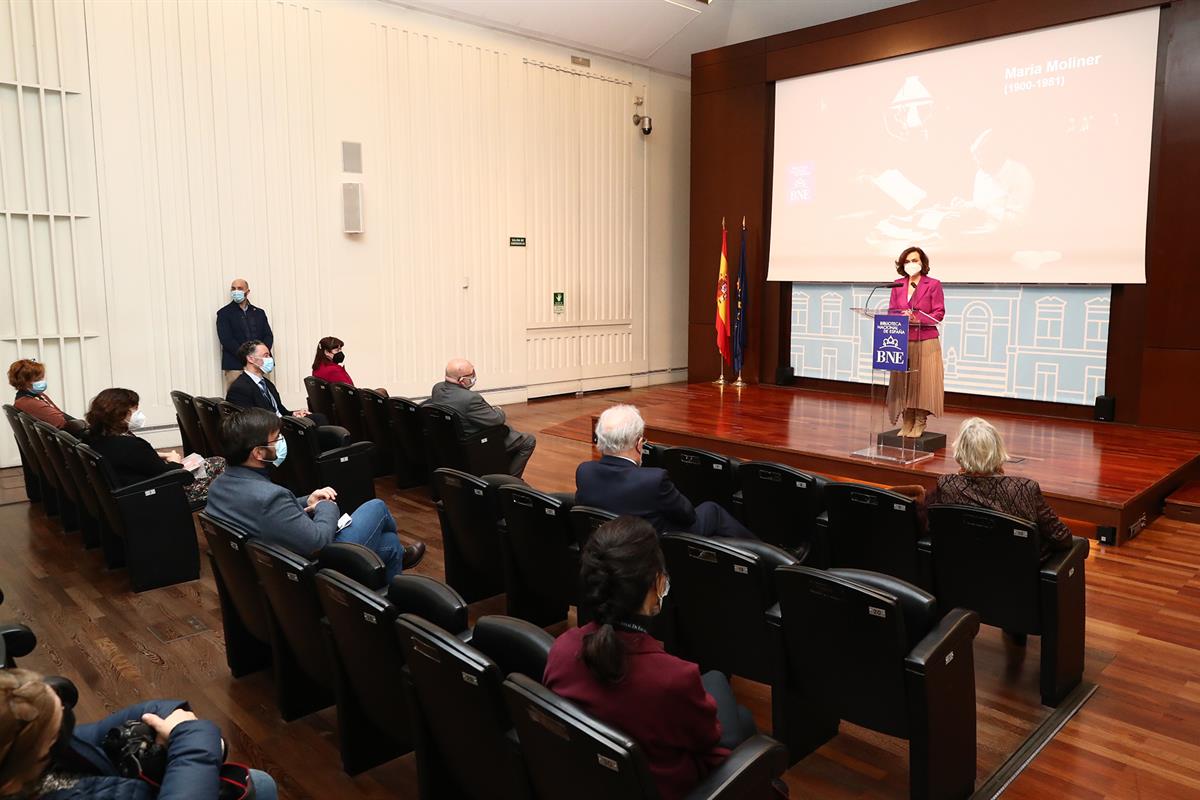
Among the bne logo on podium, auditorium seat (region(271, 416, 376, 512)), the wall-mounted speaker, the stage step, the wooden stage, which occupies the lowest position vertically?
the stage step

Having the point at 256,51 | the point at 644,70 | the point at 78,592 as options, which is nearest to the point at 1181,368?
the point at 644,70

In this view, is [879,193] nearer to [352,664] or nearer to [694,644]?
[694,644]

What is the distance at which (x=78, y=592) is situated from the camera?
4.28 m

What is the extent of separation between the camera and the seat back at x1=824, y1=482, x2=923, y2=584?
3.44 m

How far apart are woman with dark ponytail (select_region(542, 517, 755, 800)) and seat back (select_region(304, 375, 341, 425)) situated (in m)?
5.53

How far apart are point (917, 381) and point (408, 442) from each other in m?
3.93

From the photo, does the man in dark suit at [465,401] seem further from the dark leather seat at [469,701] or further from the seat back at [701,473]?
the dark leather seat at [469,701]

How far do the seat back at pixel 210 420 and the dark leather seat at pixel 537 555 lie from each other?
9.37 feet

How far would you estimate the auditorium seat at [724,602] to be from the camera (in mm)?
2695

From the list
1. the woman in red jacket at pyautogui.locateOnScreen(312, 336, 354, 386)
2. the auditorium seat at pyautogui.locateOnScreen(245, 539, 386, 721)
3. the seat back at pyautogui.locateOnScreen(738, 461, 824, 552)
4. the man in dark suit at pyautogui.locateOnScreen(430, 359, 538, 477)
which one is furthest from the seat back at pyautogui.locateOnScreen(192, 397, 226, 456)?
the seat back at pyautogui.locateOnScreen(738, 461, 824, 552)

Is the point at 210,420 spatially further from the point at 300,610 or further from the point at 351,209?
the point at 351,209

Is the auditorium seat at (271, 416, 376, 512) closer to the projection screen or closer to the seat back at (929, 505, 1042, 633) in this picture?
the seat back at (929, 505, 1042, 633)

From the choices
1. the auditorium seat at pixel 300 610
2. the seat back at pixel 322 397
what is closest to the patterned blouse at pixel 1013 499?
the auditorium seat at pixel 300 610

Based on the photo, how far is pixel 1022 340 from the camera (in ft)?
28.2
